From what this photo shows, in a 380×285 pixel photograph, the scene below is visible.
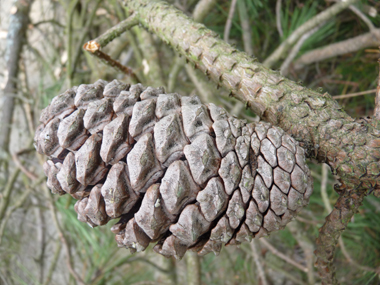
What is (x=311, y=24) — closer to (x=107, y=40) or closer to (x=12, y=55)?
(x=107, y=40)

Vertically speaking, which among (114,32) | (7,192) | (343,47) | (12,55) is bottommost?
(7,192)

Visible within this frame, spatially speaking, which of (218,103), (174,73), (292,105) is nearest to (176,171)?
(292,105)

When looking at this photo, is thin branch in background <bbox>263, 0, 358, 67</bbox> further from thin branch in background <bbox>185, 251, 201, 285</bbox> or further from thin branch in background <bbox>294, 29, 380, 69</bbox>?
thin branch in background <bbox>185, 251, 201, 285</bbox>

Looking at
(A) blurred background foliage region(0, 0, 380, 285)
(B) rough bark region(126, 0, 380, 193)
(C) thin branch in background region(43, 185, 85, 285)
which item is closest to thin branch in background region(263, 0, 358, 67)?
(A) blurred background foliage region(0, 0, 380, 285)

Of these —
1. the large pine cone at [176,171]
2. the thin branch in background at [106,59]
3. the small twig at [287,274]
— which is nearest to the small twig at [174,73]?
the thin branch in background at [106,59]

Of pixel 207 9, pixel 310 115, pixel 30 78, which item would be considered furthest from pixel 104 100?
pixel 30 78

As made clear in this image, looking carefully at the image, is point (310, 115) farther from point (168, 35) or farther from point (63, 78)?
point (63, 78)

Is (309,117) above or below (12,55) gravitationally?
above
